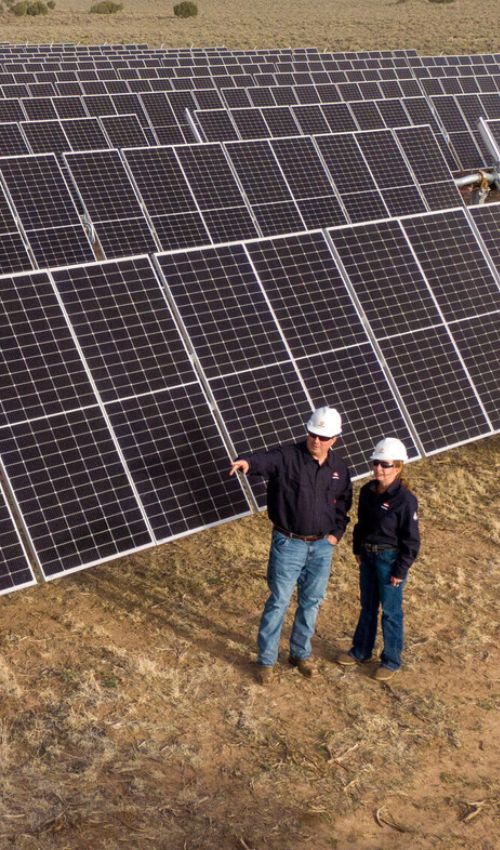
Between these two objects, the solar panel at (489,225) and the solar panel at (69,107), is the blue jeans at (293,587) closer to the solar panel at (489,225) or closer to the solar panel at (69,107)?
the solar panel at (489,225)

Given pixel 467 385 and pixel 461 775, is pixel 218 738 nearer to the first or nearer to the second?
pixel 461 775

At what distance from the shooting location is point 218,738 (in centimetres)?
772

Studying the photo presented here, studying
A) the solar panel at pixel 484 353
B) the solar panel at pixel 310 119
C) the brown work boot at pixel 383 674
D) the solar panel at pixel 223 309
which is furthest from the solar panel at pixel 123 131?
the brown work boot at pixel 383 674

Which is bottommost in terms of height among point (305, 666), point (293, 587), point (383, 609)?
point (305, 666)

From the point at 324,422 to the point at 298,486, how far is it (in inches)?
26.3

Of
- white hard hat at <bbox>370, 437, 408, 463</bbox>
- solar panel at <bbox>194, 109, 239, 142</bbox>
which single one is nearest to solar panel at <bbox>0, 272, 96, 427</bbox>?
white hard hat at <bbox>370, 437, 408, 463</bbox>

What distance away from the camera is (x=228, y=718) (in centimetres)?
798

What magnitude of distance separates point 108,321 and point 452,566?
5.07m

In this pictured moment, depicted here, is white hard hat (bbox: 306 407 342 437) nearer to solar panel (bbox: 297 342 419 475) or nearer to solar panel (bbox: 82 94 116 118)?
solar panel (bbox: 297 342 419 475)

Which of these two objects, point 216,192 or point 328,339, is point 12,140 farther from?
point 328,339

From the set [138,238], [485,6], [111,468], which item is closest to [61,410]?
[111,468]

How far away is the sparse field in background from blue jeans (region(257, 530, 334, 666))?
1.21ft

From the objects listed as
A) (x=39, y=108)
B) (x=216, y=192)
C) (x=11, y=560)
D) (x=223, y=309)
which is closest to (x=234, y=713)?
(x=11, y=560)

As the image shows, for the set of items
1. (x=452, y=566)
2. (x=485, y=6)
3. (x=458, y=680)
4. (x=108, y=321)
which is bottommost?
(x=485, y=6)
